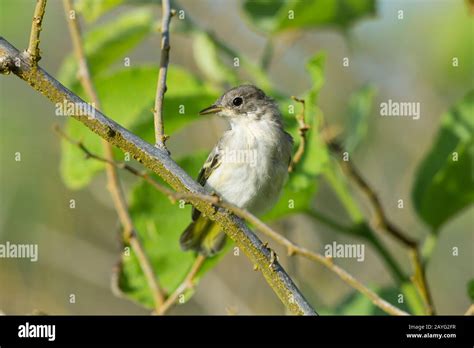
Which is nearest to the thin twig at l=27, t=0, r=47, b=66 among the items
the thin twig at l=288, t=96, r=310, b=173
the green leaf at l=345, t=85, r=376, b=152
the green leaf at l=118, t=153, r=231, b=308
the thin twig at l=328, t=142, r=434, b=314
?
the thin twig at l=288, t=96, r=310, b=173

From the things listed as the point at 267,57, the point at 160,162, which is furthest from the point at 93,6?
the point at 160,162

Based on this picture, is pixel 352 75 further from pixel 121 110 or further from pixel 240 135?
pixel 121 110

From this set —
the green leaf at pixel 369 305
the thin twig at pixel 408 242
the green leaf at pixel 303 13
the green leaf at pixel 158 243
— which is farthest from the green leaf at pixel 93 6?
the green leaf at pixel 369 305

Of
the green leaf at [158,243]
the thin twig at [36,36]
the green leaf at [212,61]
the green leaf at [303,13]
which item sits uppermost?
the green leaf at [303,13]

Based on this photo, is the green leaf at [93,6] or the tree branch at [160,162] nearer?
the tree branch at [160,162]

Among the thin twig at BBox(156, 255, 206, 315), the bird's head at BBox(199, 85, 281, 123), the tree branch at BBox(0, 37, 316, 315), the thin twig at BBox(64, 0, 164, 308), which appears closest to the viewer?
the tree branch at BBox(0, 37, 316, 315)

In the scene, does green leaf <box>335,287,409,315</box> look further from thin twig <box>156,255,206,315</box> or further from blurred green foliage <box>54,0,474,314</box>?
thin twig <box>156,255,206,315</box>

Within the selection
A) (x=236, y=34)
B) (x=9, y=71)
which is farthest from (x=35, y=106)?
(x=9, y=71)

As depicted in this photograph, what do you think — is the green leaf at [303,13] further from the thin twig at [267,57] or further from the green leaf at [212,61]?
the green leaf at [212,61]
